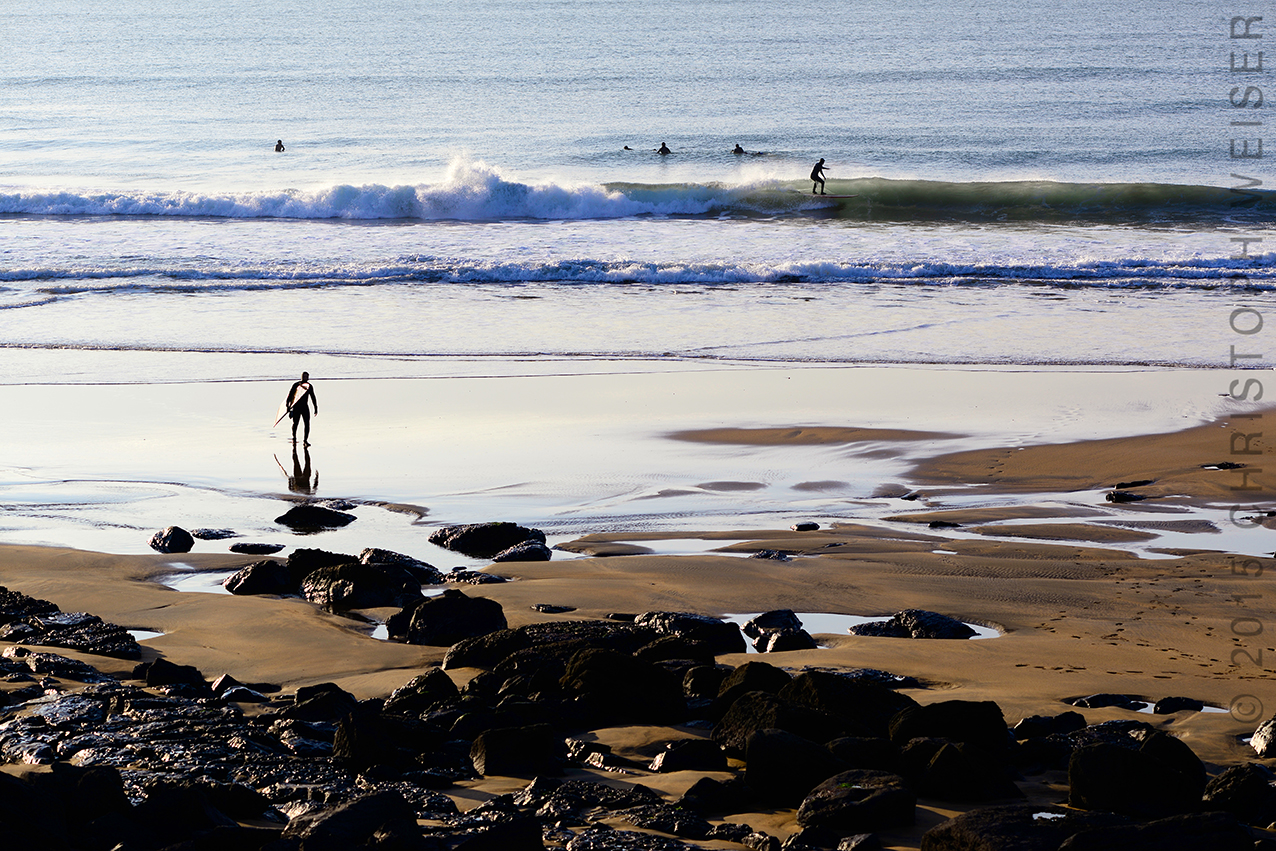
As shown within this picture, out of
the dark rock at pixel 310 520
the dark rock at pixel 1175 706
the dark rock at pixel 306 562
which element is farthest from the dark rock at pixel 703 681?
the dark rock at pixel 310 520

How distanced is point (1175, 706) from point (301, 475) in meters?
8.49

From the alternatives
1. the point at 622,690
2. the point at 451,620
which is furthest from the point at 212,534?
the point at 622,690

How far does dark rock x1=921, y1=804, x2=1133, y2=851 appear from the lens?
449 centimetres

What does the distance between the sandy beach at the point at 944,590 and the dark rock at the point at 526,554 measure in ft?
0.46

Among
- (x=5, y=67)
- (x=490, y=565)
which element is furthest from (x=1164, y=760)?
(x=5, y=67)

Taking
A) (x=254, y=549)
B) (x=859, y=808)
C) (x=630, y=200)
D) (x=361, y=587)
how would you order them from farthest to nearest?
(x=630, y=200) → (x=254, y=549) → (x=361, y=587) → (x=859, y=808)

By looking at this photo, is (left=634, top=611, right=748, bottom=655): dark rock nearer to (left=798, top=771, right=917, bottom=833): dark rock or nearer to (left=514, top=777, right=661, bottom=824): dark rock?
(left=514, top=777, right=661, bottom=824): dark rock

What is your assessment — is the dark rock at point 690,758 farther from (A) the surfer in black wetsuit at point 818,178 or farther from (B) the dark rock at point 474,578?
(A) the surfer in black wetsuit at point 818,178

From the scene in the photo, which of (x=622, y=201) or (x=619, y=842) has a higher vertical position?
(x=622, y=201)

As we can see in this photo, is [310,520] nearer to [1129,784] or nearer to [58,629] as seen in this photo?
[58,629]

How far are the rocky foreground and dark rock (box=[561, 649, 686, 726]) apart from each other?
0.04 ft

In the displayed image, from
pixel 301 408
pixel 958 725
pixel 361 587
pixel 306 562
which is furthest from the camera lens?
pixel 301 408

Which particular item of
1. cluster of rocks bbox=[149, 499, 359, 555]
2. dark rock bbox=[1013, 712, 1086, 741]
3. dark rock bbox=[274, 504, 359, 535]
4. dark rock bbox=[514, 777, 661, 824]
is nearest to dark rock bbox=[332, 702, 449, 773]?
dark rock bbox=[514, 777, 661, 824]

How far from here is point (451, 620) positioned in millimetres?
7871
